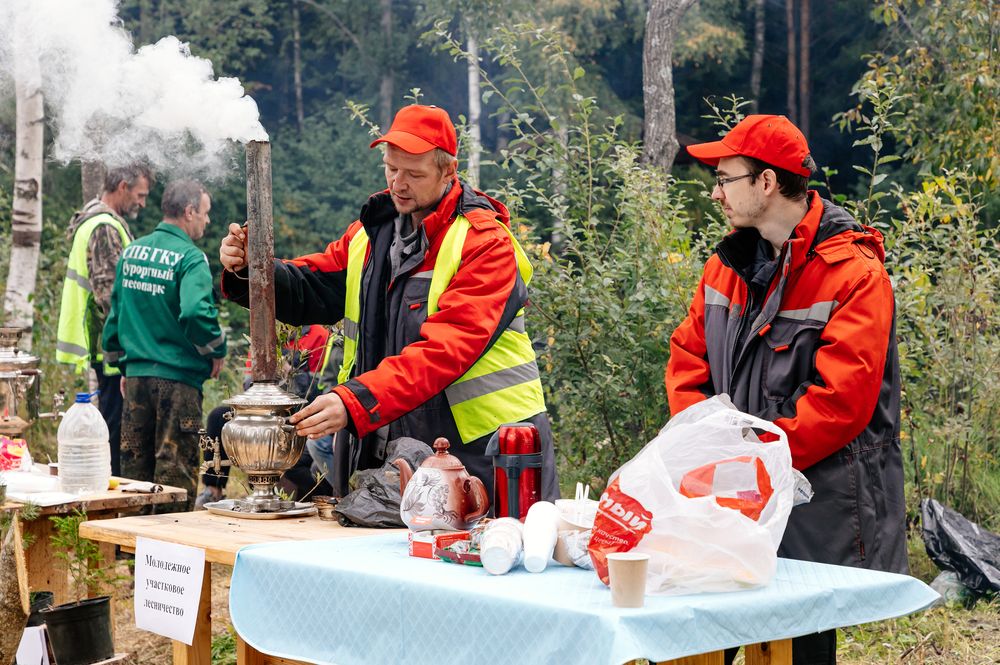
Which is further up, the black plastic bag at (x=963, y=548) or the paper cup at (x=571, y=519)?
the paper cup at (x=571, y=519)

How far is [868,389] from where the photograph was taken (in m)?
2.95

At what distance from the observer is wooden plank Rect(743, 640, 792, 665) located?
7.60ft

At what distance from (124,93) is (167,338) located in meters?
1.65

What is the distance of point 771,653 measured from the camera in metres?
2.34

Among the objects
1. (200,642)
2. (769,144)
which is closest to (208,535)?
(200,642)

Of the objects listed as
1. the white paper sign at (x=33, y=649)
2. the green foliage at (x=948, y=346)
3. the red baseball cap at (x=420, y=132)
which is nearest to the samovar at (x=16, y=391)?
the white paper sign at (x=33, y=649)

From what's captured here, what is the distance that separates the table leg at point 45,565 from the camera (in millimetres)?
4016

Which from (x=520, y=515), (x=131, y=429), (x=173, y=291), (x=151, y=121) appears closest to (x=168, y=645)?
(x=131, y=429)

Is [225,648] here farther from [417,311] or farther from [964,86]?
[964,86]

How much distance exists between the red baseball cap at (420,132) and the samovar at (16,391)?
1902 millimetres

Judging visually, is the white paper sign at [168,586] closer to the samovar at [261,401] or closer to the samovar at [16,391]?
the samovar at [261,401]

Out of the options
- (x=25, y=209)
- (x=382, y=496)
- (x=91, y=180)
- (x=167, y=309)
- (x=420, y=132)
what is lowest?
(x=382, y=496)

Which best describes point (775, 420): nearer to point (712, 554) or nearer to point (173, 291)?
point (712, 554)

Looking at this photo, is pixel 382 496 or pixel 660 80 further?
pixel 660 80
